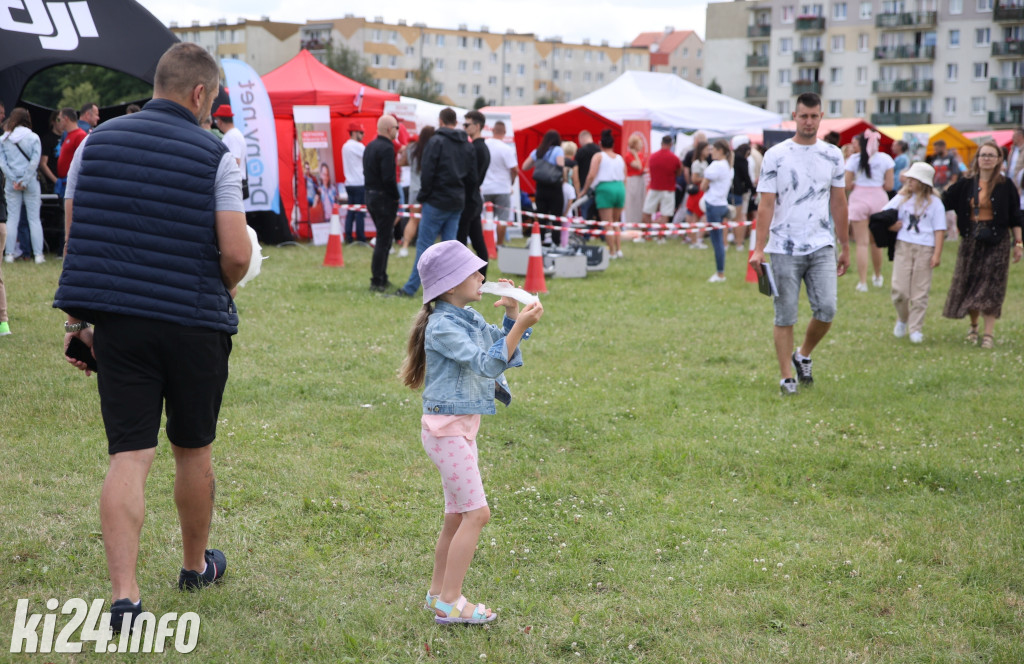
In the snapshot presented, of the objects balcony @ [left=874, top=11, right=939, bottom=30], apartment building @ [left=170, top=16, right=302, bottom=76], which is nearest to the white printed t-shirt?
balcony @ [left=874, top=11, right=939, bottom=30]

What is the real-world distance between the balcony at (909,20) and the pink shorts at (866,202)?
77283 mm

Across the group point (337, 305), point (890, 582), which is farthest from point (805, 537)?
point (337, 305)

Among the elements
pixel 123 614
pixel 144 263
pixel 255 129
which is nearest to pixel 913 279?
pixel 144 263

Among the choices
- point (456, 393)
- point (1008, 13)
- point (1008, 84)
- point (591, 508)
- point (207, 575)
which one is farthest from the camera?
point (1008, 84)

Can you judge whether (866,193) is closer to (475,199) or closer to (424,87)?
(475,199)

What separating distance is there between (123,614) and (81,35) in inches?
433

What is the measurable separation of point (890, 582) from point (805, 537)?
0.55 m

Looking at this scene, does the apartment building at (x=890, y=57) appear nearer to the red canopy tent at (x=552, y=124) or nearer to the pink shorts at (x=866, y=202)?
the red canopy tent at (x=552, y=124)

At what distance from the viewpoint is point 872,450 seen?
5.77 meters

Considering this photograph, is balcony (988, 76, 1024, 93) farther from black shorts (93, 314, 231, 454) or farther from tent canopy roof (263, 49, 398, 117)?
black shorts (93, 314, 231, 454)

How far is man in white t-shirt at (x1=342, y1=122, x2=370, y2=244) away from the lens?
16.8 meters

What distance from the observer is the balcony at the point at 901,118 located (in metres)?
80.1

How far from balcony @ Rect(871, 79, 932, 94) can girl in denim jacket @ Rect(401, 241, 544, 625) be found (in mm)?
87676

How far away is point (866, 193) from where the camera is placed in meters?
13.3
